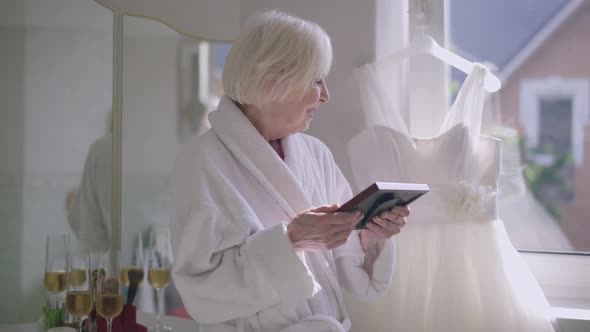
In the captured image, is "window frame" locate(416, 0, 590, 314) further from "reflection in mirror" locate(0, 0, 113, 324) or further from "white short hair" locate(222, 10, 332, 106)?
"reflection in mirror" locate(0, 0, 113, 324)

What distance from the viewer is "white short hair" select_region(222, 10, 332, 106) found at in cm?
148

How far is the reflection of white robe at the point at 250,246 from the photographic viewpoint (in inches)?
55.9

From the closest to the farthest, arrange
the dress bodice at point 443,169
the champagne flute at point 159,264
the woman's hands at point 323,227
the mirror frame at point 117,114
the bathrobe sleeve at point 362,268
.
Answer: the woman's hands at point 323,227 → the bathrobe sleeve at point 362,268 → the dress bodice at point 443,169 → the champagne flute at point 159,264 → the mirror frame at point 117,114

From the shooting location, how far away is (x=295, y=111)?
5.05 ft

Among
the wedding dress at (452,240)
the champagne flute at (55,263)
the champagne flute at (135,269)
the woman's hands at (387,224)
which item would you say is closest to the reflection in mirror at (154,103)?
the champagne flute at (135,269)

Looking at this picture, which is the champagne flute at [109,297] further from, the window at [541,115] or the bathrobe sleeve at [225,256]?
the window at [541,115]

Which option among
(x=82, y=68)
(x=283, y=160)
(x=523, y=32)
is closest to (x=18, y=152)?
(x=82, y=68)

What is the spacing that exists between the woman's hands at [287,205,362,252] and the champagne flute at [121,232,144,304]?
88cm

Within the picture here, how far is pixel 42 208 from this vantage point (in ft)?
7.07

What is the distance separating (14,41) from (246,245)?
3.83 ft

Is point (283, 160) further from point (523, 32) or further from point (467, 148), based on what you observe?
point (523, 32)

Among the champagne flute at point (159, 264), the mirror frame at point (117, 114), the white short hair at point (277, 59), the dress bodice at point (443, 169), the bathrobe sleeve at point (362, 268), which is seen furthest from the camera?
the mirror frame at point (117, 114)

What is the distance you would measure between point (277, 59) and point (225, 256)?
16.4 inches

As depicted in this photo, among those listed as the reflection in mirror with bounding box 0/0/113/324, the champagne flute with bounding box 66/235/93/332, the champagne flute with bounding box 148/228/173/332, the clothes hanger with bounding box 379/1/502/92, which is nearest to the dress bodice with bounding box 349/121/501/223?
the clothes hanger with bounding box 379/1/502/92
